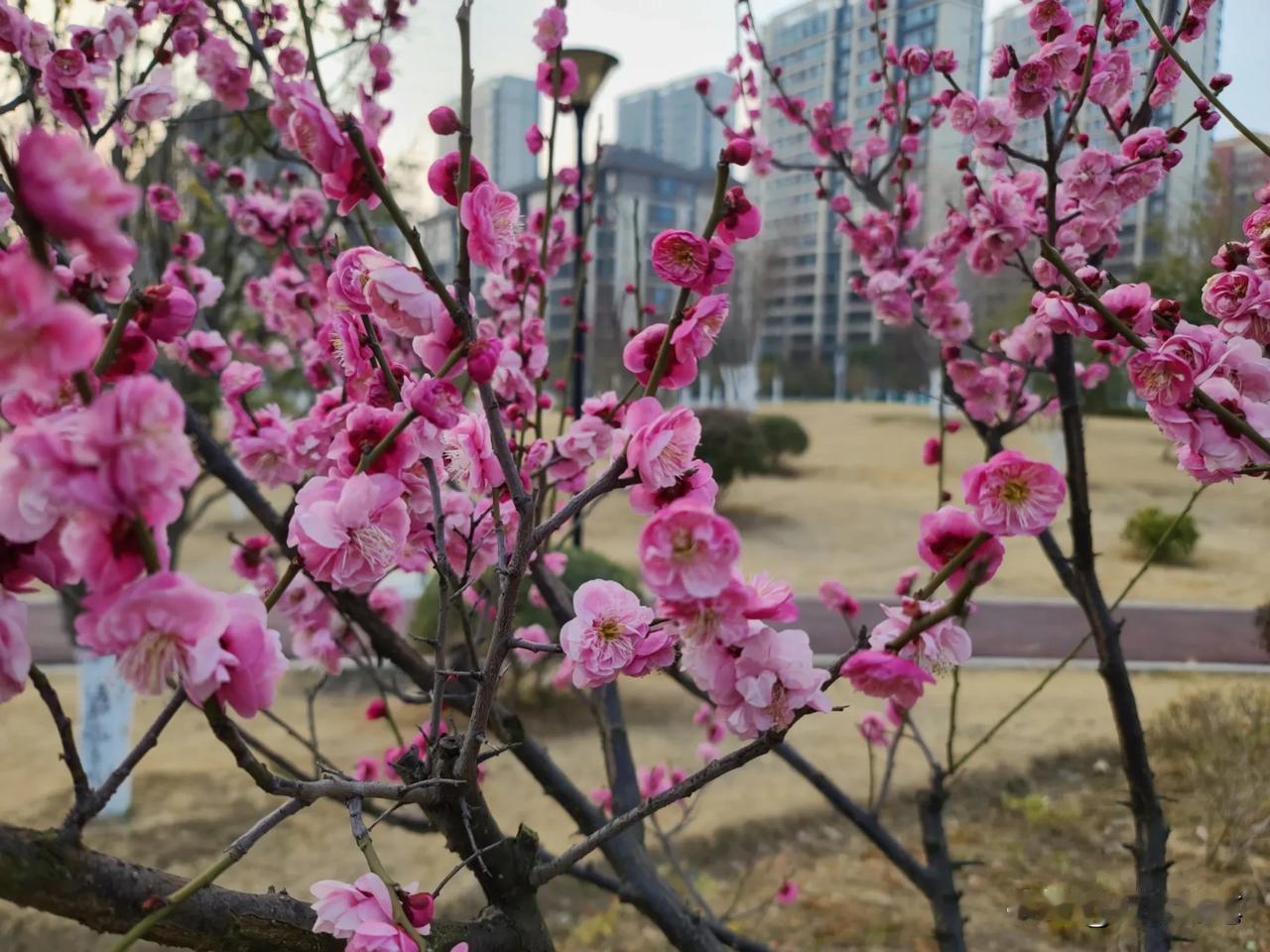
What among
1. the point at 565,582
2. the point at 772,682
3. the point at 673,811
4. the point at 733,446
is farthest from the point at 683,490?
the point at 733,446

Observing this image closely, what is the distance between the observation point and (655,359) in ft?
2.97

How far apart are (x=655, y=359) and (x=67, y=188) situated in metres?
0.55

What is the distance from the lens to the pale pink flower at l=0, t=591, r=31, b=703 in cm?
59

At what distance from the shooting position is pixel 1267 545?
1060cm

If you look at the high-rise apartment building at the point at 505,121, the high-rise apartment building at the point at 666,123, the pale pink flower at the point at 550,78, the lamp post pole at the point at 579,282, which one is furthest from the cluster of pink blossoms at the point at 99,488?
the high-rise apartment building at the point at 666,123

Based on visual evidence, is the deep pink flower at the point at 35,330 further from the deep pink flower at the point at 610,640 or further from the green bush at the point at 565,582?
the green bush at the point at 565,582

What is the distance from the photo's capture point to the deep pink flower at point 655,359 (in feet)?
2.87

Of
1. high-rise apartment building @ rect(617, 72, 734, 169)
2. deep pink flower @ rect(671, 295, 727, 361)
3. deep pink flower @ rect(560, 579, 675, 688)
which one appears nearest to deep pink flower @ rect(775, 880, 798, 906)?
deep pink flower @ rect(560, 579, 675, 688)

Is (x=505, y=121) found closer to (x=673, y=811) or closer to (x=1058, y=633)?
(x=673, y=811)

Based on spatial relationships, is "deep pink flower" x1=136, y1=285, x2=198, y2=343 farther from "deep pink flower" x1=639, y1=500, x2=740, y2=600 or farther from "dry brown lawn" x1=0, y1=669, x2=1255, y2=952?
"dry brown lawn" x1=0, y1=669, x2=1255, y2=952

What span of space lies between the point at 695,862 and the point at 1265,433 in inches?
131

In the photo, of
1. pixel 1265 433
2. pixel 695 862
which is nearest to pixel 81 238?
pixel 1265 433

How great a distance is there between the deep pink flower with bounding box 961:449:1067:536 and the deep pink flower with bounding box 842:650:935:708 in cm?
12

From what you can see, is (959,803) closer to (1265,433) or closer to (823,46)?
(1265,433)
